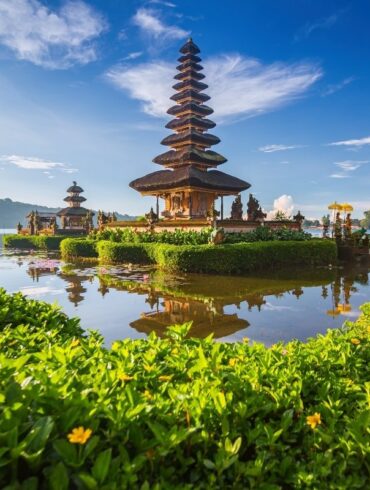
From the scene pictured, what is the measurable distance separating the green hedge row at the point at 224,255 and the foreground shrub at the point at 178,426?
1269 centimetres

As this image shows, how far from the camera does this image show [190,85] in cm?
3075

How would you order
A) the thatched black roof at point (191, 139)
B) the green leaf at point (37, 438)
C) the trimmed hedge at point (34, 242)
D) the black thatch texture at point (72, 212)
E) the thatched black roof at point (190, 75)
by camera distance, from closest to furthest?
the green leaf at point (37, 438)
the thatched black roof at point (191, 139)
the thatched black roof at point (190, 75)
the trimmed hedge at point (34, 242)
the black thatch texture at point (72, 212)

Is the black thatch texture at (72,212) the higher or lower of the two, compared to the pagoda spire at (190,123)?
lower

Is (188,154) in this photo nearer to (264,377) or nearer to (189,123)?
(189,123)

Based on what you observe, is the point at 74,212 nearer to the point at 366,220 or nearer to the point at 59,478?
the point at 59,478

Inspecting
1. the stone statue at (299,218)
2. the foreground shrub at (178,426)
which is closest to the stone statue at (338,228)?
the stone statue at (299,218)

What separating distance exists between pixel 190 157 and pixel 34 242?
21.3 m

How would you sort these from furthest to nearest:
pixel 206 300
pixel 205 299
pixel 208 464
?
pixel 205 299, pixel 206 300, pixel 208 464

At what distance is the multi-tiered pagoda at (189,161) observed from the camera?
26.1 m

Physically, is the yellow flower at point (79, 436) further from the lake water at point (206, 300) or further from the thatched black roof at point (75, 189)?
the thatched black roof at point (75, 189)

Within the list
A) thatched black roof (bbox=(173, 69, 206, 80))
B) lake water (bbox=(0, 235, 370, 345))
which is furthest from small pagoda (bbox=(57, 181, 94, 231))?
lake water (bbox=(0, 235, 370, 345))

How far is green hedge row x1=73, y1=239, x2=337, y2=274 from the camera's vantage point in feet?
49.7

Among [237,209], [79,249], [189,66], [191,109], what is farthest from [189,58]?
[79,249]

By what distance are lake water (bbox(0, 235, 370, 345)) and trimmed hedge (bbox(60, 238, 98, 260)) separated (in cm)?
778
